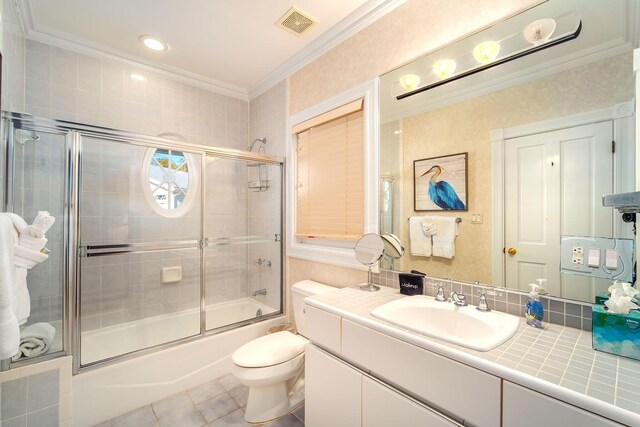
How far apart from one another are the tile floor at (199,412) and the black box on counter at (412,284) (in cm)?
101

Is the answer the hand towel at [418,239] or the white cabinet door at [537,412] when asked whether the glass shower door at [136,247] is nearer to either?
the hand towel at [418,239]

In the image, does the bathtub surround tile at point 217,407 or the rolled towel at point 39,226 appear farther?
the bathtub surround tile at point 217,407

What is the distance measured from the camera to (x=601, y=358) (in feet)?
2.65

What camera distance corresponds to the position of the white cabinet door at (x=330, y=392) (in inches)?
44.8

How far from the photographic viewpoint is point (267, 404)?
159 cm

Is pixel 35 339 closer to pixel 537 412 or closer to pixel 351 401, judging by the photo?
pixel 351 401

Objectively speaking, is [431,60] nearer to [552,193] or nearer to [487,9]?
[487,9]

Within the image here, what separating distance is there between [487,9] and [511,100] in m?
0.49

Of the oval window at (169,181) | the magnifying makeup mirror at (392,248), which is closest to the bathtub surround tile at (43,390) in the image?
the oval window at (169,181)

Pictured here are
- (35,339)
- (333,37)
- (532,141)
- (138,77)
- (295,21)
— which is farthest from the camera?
(138,77)

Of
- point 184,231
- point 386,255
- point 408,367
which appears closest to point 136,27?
point 184,231

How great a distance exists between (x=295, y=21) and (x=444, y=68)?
1.11 metres

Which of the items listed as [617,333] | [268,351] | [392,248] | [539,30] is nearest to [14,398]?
[268,351]

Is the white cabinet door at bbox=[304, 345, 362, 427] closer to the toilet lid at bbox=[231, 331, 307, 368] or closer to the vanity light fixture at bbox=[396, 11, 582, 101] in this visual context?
the toilet lid at bbox=[231, 331, 307, 368]
